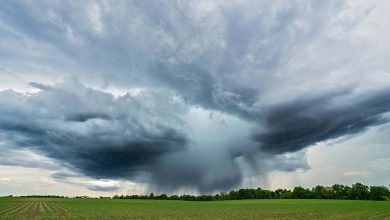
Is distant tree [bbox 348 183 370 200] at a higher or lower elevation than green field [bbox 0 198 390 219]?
higher

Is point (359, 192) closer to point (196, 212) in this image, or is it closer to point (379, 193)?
point (379, 193)

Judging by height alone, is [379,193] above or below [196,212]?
above

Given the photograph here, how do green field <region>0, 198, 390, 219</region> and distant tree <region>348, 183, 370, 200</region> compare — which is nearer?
green field <region>0, 198, 390, 219</region>

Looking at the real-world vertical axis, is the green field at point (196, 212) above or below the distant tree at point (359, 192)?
below

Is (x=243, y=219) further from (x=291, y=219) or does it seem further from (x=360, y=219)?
(x=360, y=219)

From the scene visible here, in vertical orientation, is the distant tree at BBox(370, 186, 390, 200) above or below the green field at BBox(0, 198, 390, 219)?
above

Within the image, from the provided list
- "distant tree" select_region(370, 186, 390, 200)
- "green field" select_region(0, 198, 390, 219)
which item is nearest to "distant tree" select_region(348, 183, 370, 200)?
"distant tree" select_region(370, 186, 390, 200)

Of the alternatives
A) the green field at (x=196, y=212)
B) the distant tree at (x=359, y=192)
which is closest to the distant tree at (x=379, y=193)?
the distant tree at (x=359, y=192)

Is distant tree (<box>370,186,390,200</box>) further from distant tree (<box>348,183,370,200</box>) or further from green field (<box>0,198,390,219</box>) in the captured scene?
green field (<box>0,198,390,219</box>)

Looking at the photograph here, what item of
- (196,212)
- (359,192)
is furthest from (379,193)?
(196,212)

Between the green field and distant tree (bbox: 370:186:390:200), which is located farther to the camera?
A: distant tree (bbox: 370:186:390:200)

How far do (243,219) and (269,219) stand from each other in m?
3.53

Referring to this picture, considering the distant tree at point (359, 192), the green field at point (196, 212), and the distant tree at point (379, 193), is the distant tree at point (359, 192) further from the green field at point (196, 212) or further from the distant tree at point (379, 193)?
the green field at point (196, 212)

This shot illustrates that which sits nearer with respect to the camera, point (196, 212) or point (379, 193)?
point (196, 212)
